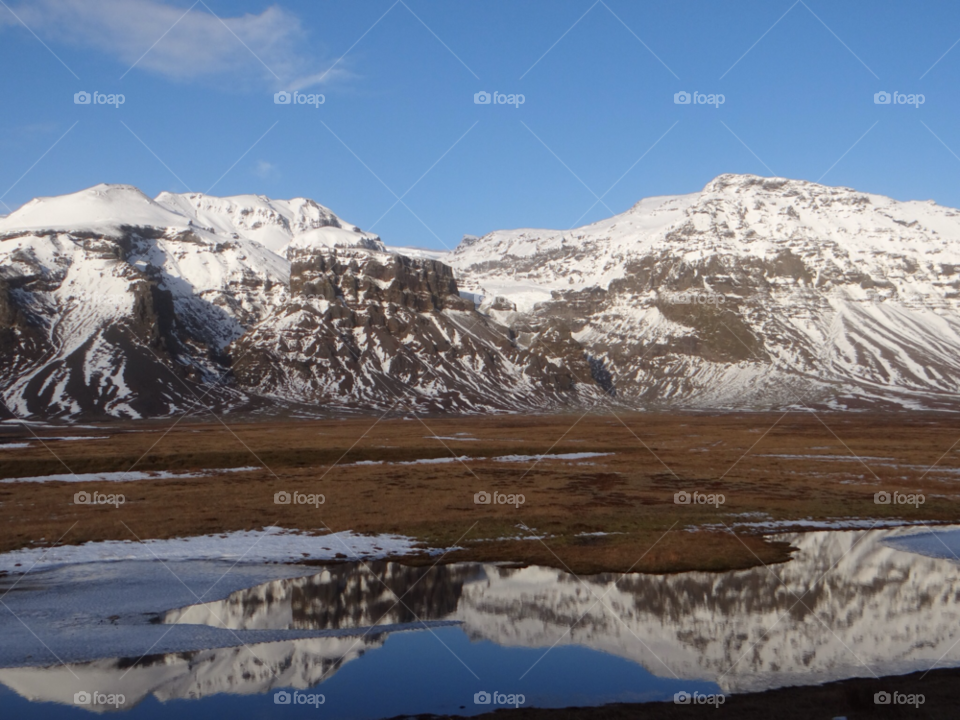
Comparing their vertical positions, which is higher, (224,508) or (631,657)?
(224,508)

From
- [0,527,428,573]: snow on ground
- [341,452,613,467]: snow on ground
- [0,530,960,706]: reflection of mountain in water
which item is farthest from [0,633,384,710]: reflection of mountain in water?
[341,452,613,467]: snow on ground

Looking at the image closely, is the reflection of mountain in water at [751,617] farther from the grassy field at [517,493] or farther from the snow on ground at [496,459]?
the snow on ground at [496,459]

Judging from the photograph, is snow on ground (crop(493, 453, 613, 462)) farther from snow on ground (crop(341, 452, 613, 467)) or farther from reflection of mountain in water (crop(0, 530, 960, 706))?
reflection of mountain in water (crop(0, 530, 960, 706))

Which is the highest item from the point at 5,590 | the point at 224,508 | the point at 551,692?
the point at 224,508

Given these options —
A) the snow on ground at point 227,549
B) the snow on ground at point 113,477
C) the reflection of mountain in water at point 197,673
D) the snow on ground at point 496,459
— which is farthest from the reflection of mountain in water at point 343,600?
the snow on ground at point 496,459

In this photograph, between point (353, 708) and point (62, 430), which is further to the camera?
point (62, 430)

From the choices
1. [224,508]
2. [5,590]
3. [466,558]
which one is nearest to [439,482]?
[224,508]

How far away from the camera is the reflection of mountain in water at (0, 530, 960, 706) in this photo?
71.8 ft

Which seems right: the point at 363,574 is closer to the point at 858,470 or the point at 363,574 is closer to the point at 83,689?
the point at 83,689

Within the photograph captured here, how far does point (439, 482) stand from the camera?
211 feet

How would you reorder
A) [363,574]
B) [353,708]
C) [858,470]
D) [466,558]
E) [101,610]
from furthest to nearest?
[858,470] < [466,558] < [363,574] < [101,610] < [353,708]

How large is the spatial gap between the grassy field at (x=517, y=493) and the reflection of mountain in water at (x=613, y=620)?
337 cm

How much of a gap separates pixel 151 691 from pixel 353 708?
225 inches

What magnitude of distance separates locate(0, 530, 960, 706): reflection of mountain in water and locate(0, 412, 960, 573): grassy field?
3372 mm
